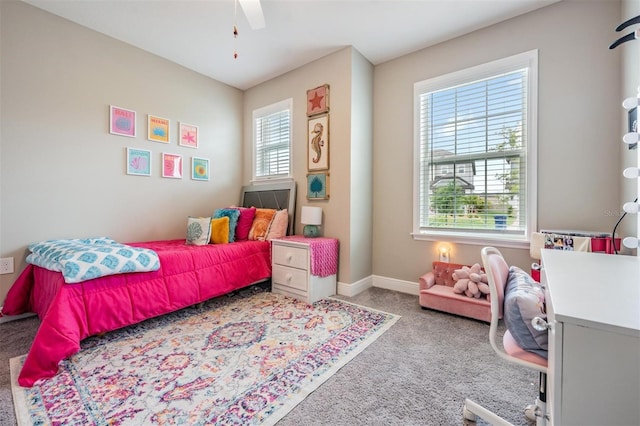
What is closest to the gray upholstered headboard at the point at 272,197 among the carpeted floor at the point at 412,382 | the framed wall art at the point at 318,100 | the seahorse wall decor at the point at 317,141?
the seahorse wall decor at the point at 317,141

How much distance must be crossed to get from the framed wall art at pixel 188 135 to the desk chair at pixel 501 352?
11.6 feet

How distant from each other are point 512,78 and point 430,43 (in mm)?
917

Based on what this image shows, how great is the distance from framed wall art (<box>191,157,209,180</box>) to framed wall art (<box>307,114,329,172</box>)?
1.47 m

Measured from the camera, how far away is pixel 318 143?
324cm

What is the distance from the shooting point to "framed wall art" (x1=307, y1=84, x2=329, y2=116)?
314cm

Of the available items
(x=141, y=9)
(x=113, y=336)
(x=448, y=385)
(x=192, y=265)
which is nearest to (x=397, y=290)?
(x=448, y=385)

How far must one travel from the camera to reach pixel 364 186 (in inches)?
126

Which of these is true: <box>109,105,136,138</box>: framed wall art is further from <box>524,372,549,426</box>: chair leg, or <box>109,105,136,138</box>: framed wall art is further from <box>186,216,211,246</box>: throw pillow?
<box>524,372,549,426</box>: chair leg

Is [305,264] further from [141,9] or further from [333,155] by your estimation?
[141,9]

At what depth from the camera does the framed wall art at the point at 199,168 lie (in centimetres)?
355

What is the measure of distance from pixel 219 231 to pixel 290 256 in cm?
85

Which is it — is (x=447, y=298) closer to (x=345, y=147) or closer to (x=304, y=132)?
(x=345, y=147)

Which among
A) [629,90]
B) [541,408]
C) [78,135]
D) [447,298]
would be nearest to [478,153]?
[629,90]

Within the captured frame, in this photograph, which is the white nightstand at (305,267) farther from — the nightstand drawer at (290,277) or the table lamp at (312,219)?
the table lamp at (312,219)
